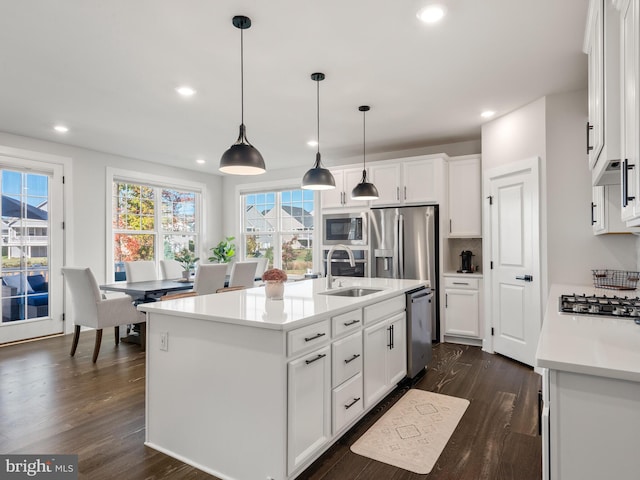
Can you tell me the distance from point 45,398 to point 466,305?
4.29 meters

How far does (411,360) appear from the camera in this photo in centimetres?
334

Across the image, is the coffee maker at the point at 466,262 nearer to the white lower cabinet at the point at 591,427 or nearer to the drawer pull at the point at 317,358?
the drawer pull at the point at 317,358

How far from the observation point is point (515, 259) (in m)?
3.98

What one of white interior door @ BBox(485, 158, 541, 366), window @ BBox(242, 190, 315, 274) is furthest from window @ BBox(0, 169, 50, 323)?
white interior door @ BBox(485, 158, 541, 366)

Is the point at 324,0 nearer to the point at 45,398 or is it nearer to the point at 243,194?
the point at 45,398

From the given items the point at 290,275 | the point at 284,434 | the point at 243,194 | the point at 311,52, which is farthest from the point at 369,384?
the point at 243,194

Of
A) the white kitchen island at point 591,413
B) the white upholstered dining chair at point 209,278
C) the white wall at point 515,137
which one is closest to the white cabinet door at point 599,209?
the white wall at point 515,137

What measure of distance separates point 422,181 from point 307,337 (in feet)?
11.5

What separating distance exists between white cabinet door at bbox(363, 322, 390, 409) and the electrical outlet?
124 centimetres

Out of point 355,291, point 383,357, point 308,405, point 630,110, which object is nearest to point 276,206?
point 355,291

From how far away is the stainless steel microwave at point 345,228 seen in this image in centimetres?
539

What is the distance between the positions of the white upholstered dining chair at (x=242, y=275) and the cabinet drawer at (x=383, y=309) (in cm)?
236

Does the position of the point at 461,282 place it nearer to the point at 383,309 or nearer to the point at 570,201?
the point at 570,201

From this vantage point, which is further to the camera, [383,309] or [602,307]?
[383,309]
